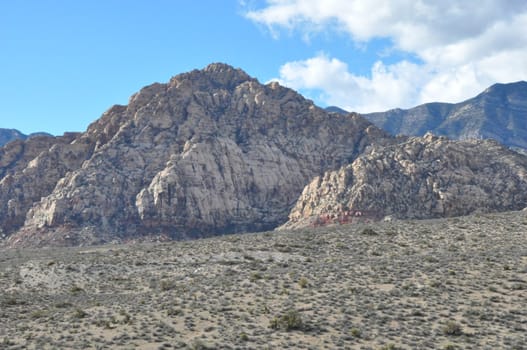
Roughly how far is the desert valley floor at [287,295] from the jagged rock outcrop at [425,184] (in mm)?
51817

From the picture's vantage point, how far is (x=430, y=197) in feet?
354

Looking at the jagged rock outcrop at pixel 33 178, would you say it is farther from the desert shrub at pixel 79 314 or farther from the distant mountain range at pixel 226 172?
the desert shrub at pixel 79 314

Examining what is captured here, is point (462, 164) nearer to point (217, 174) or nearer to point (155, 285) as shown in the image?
point (217, 174)

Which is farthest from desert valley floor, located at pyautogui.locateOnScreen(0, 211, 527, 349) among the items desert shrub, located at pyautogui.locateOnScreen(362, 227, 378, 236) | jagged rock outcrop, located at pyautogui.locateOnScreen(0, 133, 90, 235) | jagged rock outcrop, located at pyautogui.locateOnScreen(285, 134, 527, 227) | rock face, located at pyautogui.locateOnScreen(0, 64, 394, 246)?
jagged rock outcrop, located at pyautogui.locateOnScreen(0, 133, 90, 235)

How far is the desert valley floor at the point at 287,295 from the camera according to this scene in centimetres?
2675

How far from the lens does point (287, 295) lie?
3444cm

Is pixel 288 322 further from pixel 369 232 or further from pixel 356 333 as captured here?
pixel 369 232

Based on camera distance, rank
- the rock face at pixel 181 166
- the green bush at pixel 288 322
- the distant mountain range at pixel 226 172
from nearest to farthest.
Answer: the green bush at pixel 288 322 < the distant mountain range at pixel 226 172 < the rock face at pixel 181 166

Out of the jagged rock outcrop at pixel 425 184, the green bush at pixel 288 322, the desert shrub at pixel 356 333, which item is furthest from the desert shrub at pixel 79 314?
the jagged rock outcrop at pixel 425 184

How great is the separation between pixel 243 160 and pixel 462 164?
51.6 meters

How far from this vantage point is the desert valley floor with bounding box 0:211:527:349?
26.8 metres

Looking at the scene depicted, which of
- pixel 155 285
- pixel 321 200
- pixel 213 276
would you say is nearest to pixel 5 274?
pixel 155 285

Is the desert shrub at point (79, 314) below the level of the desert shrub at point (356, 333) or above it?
above

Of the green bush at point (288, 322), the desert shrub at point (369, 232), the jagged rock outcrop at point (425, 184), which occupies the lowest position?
the green bush at point (288, 322)
